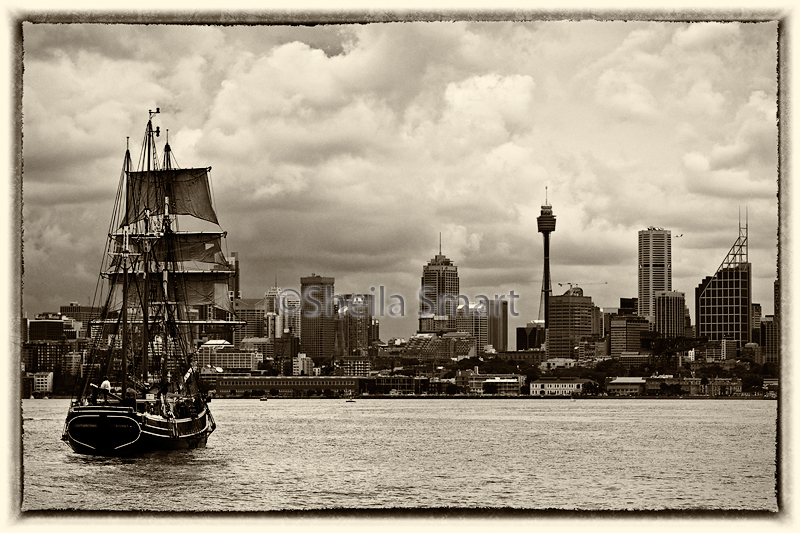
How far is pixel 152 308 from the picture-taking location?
1816 centimetres

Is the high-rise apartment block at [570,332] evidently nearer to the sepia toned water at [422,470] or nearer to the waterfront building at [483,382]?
the sepia toned water at [422,470]

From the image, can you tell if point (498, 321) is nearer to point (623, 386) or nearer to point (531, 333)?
point (531, 333)

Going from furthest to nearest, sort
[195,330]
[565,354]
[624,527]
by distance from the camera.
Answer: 1. [565,354]
2. [195,330]
3. [624,527]

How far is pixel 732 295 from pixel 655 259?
2.33 feet

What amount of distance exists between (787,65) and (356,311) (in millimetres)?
5048

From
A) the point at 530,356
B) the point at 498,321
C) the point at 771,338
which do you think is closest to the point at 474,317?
the point at 498,321

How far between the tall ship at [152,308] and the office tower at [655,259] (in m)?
3.34

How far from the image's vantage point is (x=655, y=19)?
22.2 ft

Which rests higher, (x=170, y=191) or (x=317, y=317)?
(x=170, y=191)

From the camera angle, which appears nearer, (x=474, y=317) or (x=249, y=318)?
(x=474, y=317)

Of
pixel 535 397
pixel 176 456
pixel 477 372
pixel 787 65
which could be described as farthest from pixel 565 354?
pixel 787 65

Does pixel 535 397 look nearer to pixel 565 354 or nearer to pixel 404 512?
pixel 565 354

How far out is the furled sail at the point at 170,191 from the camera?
875 cm

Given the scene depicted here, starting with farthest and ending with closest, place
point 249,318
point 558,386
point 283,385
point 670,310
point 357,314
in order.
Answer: point 558,386 → point 283,385 → point 249,318 → point 670,310 → point 357,314
